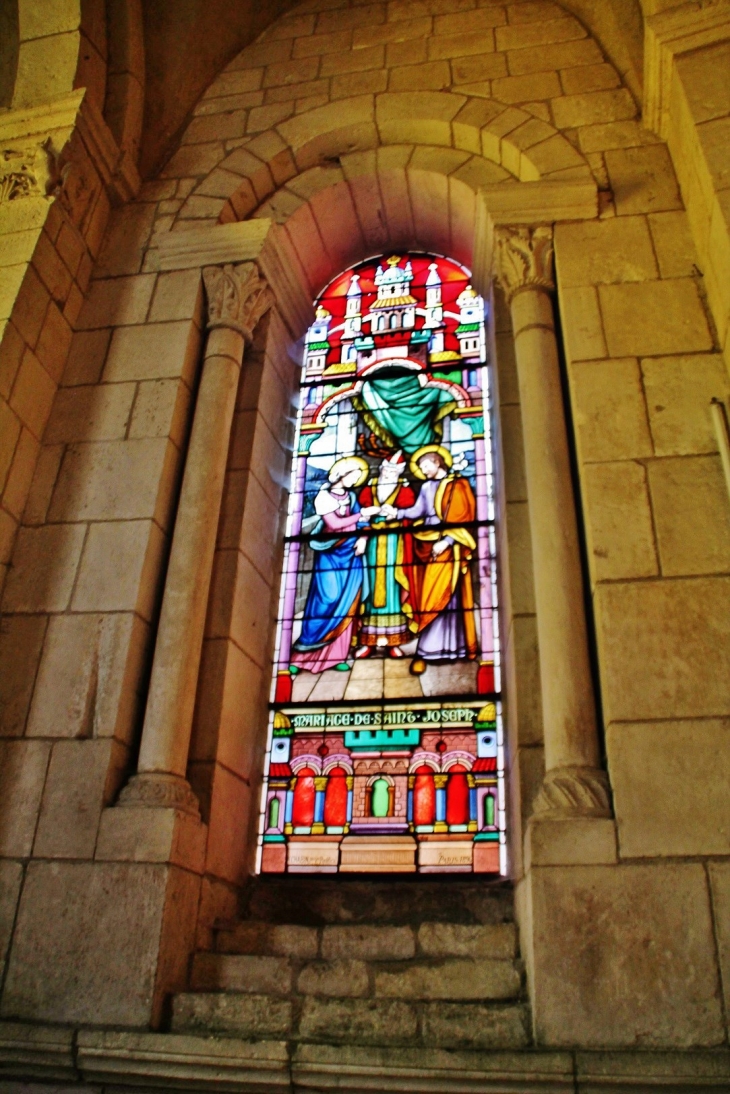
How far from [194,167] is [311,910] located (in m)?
3.93

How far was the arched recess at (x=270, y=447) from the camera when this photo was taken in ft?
11.5

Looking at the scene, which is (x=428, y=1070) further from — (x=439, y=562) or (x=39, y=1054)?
(x=439, y=562)

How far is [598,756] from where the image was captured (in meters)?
2.93

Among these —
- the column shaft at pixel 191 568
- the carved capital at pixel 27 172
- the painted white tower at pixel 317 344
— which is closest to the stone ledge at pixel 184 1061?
the column shaft at pixel 191 568

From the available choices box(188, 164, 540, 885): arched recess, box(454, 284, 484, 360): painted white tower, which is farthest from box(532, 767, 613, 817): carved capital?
box(454, 284, 484, 360): painted white tower

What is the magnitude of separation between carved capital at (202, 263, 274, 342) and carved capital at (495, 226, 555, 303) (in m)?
1.22

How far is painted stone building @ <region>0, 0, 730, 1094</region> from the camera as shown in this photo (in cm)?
271

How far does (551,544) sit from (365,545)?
1.18m

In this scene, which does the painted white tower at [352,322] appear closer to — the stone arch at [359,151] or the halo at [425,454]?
the stone arch at [359,151]

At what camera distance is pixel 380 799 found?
364 cm

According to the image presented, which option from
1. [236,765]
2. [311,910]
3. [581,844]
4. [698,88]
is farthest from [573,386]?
[311,910]

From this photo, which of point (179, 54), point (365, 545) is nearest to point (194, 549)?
point (365, 545)

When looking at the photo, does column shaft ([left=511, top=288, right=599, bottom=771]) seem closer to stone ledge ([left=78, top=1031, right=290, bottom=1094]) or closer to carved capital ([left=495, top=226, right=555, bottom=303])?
carved capital ([left=495, top=226, right=555, bottom=303])

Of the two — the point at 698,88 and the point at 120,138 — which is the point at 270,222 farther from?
the point at 698,88
